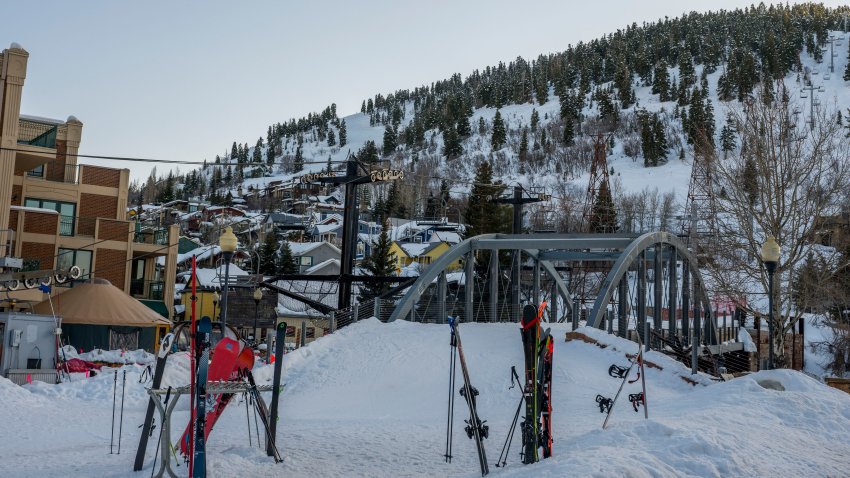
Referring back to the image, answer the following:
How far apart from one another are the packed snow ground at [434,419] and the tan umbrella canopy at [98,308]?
11100 millimetres

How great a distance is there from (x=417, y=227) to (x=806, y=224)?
83676mm

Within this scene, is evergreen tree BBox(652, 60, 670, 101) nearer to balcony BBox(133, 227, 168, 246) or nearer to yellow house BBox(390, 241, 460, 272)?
yellow house BBox(390, 241, 460, 272)

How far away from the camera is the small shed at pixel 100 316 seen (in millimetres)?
31219

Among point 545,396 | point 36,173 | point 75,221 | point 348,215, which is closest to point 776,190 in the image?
point 348,215

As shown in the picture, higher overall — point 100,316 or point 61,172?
point 61,172

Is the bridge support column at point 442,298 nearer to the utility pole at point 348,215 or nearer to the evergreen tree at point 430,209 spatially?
the utility pole at point 348,215

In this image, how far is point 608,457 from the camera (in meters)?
8.55

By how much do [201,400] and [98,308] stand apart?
81.8 ft

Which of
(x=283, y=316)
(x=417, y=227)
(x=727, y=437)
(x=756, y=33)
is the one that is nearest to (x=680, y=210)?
(x=417, y=227)

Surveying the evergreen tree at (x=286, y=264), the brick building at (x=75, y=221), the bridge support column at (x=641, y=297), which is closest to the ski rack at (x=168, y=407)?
the bridge support column at (x=641, y=297)

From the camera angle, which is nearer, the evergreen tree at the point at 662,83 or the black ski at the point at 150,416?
the black ski at the point at 150,416

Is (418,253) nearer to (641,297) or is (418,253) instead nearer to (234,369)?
(641,297)

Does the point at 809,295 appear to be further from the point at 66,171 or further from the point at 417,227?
the point at 417,227

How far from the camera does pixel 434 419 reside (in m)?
16.5
